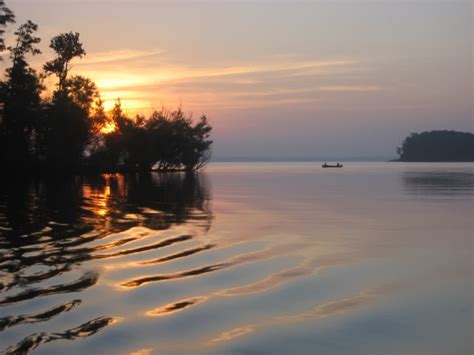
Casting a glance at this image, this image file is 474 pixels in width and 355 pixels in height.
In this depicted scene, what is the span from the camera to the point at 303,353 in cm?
431

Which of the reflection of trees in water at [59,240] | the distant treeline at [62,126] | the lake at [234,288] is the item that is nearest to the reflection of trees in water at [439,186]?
the reflection of trees in water at [59,240]

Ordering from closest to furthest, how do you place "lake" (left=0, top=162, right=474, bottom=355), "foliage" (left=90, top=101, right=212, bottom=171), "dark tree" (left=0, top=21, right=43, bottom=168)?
"lake" (left=0, top=162, right=474, bottom=355), "dark tree" (left=0, top=21, right=43, bottom=168), "foliage" (left=90, top=101, right=212, bottom=171)

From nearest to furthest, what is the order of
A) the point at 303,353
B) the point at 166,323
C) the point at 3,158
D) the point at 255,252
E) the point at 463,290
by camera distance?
the point at 303,353
the point at 166,323
the point at 463,290
the point at 255,252
the point at 3,158

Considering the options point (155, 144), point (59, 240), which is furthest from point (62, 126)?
point (59, 240)

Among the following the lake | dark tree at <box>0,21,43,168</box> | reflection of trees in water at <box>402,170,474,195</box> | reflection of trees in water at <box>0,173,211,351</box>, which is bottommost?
reflection of trees in water at <box>402,170,474,195</box>

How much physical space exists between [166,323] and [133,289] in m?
1.33

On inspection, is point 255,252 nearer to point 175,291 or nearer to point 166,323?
point 175,291

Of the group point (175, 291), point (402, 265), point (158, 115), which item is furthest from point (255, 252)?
point (158, 115)

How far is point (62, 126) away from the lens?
4822cm

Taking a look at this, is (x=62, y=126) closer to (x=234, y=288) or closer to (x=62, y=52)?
(x=62, y=52)

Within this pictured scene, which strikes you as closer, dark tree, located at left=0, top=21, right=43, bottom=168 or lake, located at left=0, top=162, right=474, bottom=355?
lake, located at left=0, top=162, right=474, bottom=355

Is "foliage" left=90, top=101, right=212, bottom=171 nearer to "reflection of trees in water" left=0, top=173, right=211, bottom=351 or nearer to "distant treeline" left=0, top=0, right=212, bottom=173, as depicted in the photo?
"distant treeline" left=0, top=0, right=212, bottom=173

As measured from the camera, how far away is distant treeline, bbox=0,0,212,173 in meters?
44.2

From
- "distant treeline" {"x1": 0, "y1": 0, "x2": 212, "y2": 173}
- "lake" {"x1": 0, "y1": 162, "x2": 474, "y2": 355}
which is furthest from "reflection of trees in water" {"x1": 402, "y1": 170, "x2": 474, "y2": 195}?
"distant treeline" {"x1": 0, "y1": 0, "x2": 212, "y2": 173}
